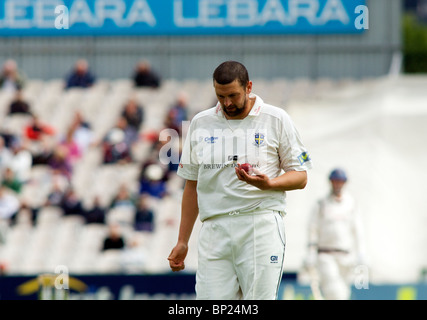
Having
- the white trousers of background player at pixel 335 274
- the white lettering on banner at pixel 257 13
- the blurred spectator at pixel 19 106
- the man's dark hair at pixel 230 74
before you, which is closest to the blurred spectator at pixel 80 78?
the blurred spectator at pixel 19 106

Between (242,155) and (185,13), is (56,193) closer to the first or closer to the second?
(185,13)

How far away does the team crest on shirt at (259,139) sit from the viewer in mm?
6324

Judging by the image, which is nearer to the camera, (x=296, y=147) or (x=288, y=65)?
(x=296, y=147)

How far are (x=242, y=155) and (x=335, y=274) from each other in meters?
6.51

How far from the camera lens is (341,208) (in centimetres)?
1292

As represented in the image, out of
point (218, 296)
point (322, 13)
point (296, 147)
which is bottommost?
point (218, 296)

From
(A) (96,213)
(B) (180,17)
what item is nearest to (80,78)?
(B) (180,17)

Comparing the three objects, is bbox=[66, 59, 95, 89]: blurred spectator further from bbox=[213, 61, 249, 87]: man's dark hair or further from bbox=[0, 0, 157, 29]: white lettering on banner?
bbox=[213, 61, 249, 87]: man's dark hair

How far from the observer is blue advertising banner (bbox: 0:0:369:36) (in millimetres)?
27359

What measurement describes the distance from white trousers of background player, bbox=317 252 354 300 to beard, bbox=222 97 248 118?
21.4 ft

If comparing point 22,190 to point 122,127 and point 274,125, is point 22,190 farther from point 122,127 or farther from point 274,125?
point 274,125

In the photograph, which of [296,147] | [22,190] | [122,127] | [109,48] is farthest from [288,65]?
[296,147]

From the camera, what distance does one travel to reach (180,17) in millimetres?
27984
